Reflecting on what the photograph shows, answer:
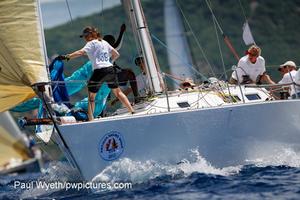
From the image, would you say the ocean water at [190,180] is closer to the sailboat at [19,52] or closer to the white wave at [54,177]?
the white wave at [54,177]

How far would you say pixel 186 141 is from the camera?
429 inches

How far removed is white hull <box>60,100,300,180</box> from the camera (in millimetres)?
10625

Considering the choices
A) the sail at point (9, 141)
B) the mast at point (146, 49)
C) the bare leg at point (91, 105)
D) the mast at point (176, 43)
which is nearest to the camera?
the bare leg at point (91, 105)

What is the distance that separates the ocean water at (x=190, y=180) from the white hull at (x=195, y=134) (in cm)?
11

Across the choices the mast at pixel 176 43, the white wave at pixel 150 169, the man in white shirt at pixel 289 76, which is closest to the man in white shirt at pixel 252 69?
the man in white shirt at pixel 289 76

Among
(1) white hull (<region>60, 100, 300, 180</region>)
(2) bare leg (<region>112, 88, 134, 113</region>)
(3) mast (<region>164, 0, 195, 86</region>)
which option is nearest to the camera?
(1) white hull (<region>60, 100, 300, 180</region>)

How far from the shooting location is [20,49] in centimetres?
1052

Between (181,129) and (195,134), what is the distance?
19cm

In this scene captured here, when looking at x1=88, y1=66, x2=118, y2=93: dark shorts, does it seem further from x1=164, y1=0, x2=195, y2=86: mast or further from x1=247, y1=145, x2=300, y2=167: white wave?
x1=164, y1=0, x2=195, y2=86: mast

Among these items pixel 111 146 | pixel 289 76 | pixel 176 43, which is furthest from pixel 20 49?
pixel 176 43

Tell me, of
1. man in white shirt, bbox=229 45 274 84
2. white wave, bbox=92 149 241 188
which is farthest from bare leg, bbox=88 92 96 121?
man in white shirt, bbox=229 45 274 84

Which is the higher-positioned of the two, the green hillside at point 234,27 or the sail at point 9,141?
the green hillside at point 234,27

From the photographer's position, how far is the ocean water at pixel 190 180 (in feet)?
31.8

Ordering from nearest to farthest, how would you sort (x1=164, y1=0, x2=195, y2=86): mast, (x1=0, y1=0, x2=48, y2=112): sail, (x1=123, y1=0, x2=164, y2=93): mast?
1. (x1=0, y1=0, x2=48, y2=112): sail
2. (x1=123, y1=0, x2=164, y2=93): mast
3. (x1=164, y1=0, x2=195, y2=86): mast
